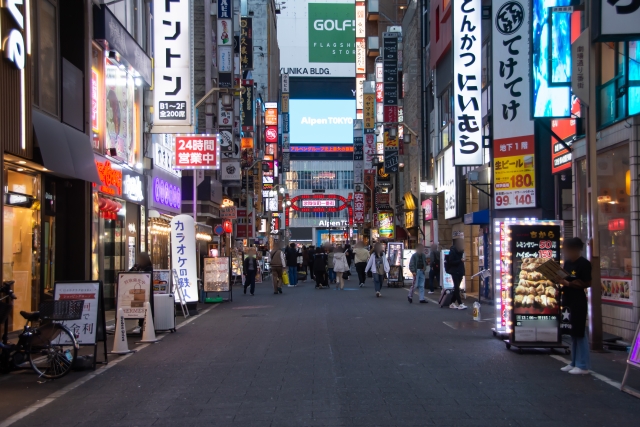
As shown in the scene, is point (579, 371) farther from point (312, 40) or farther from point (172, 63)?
point (312, 40)

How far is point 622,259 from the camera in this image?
13.5m

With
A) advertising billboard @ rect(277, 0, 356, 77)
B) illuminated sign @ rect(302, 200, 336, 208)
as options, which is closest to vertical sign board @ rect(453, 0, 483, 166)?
illuminated sign @ rect(302, 200, 336, 208)

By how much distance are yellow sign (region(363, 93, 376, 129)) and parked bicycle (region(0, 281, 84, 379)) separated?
6089 centimetres

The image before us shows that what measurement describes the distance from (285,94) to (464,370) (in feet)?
331

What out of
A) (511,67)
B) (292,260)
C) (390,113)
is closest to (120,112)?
(511,67)

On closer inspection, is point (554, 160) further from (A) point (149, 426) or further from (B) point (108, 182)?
(A) point (149, 426)

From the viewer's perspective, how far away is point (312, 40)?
6142 inches

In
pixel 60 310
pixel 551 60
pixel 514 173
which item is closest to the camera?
pixel 60 310

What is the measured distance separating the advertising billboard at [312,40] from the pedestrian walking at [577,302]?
147412mm

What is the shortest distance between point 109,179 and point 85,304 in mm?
9249

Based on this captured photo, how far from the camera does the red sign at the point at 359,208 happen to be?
83.6 m

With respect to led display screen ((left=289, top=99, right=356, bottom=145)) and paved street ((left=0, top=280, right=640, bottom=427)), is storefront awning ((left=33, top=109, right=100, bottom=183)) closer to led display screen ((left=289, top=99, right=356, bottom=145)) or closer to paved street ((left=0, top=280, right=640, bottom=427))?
paved street ((left=0, top=280, right=640, bottom=427))

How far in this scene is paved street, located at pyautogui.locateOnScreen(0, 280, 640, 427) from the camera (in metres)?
7.30

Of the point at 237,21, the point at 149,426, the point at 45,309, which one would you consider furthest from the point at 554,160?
the point at 237,21
